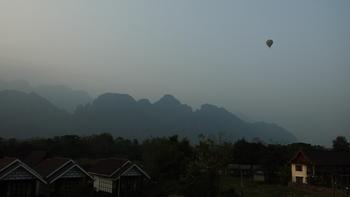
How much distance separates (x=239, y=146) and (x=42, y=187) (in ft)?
103

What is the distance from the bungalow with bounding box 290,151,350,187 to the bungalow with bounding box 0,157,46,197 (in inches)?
1015

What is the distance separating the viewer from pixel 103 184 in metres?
39.4

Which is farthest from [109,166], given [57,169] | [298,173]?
[298,173]

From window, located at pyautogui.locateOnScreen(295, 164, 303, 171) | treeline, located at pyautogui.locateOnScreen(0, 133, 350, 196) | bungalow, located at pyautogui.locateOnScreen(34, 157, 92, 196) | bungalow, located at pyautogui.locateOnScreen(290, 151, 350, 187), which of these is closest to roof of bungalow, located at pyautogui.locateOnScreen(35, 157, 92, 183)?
bungalow, located at pyautogui.locateOnScreen(34, 157, 92, 196)

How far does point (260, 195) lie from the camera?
122ft

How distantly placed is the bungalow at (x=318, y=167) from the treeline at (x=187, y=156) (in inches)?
48.7

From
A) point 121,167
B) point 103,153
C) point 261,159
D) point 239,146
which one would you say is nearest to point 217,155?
point 121,167

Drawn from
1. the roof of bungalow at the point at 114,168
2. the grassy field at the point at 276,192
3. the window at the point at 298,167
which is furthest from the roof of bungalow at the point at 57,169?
the window at the point at 298,167

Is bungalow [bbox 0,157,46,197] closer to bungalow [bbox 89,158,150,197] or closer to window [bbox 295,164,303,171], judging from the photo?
bungalow [bbox 89,158,150,197]

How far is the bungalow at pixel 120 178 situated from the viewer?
3784 centimetres

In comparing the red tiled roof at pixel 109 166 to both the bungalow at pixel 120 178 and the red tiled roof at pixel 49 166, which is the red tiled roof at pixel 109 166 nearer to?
the bungalow at pixel 120 178

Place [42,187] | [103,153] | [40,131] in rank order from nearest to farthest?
[42,187]
[103,153]
[40,131]

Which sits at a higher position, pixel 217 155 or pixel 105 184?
pixel 217 155

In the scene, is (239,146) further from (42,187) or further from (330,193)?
(42,187)
